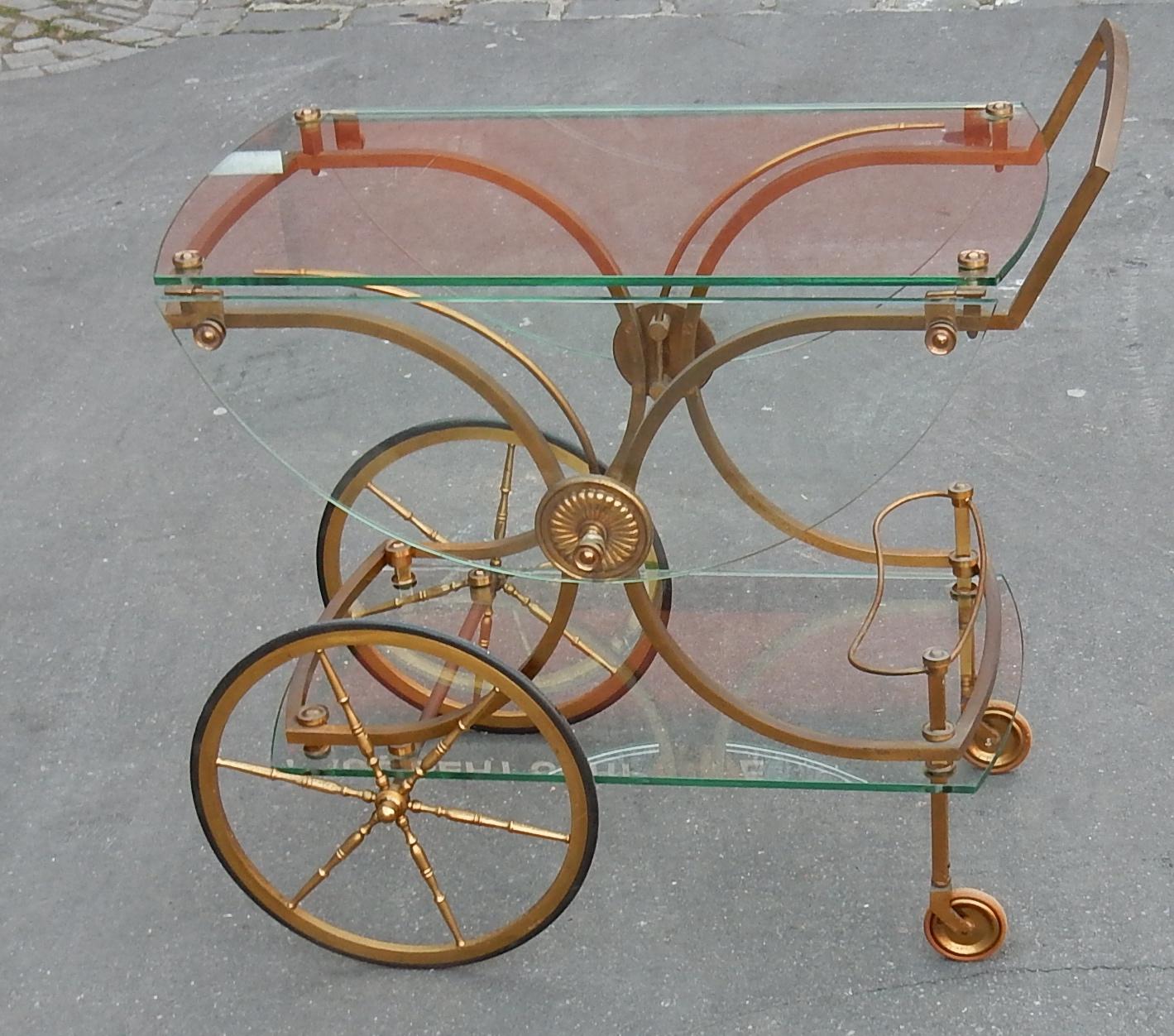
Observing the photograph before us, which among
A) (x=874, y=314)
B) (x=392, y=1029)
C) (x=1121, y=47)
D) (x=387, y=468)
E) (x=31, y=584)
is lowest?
(x=392, y=1029)

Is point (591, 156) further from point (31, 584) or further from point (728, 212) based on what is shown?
point (31, 584)

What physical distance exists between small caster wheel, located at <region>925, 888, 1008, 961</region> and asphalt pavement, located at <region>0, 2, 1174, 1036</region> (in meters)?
0.03

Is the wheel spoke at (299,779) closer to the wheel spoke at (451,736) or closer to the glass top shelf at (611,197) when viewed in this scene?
the wheel spoke at (451,736)

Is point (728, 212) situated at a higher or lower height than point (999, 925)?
higher

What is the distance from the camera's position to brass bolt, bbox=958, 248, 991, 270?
1530mm

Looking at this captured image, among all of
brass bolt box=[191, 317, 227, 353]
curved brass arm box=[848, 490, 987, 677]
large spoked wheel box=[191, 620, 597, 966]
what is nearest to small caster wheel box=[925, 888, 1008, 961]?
curved brass arm box=[848, 490, 987, 677]

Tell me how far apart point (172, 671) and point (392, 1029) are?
790 millimetres

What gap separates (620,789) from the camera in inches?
86.4

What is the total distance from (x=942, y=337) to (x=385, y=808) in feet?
2.82

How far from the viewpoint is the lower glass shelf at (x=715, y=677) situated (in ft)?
6.17

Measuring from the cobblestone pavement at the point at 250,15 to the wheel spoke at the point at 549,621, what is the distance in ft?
9.18

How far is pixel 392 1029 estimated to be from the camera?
6.14 feet

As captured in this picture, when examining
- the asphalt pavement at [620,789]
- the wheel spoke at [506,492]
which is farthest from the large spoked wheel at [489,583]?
the asphalt pavement at [620,789]

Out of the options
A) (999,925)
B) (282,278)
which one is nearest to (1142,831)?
(999,925)
